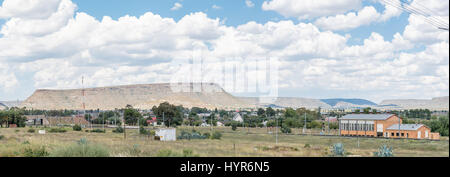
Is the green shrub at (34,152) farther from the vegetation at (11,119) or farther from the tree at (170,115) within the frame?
the vegetation at (11,119)

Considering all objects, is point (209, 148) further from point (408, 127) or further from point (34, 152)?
point (408, 127)

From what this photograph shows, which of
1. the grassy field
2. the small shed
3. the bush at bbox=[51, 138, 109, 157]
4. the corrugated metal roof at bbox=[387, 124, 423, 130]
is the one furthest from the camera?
the corrugated metal roof at bbox=[387, 124, 423, 130]

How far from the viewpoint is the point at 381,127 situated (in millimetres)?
59938

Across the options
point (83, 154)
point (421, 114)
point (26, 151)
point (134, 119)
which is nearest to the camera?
point (83, 154)

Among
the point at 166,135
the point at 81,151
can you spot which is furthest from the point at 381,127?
the point at 81,151

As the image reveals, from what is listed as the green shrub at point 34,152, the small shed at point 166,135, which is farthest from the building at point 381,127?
the green shrub at point 34,152

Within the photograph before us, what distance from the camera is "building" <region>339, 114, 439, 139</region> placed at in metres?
56.7

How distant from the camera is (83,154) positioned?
68.4 ft

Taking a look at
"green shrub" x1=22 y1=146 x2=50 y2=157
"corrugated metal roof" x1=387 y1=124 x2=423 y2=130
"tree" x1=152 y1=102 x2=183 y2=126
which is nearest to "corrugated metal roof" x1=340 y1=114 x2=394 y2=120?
"corrugated metal roof" x1=387 y1=124 x2=423 y2=130

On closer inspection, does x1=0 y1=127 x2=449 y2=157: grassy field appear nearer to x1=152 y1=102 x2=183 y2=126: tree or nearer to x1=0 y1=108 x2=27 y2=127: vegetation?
x1=0 y1=108 x2=27 y2=127: vegetation
